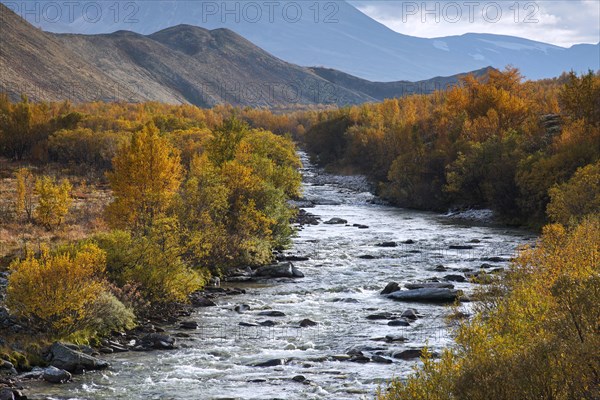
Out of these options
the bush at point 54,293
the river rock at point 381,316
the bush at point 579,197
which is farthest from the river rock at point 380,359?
the bush at point 579,197

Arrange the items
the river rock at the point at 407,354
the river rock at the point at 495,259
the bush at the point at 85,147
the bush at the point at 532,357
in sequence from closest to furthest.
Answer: the bush at the point at 532,357 < the river rock at the point at 407,354 < the river rock at the point at 495,259 < the bush at the point at 85,147

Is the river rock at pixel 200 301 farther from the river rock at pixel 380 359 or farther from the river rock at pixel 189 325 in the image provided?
the river rock at pixel 380 359

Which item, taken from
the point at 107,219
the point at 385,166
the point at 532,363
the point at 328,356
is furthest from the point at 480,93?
the point at 532,363

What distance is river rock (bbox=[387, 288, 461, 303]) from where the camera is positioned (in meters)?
33.1

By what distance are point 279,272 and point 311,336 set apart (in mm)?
12511

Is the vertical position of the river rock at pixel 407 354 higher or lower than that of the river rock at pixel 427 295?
lower

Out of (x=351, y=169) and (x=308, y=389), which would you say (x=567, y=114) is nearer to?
(x=351, y=169)

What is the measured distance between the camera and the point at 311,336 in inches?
1067

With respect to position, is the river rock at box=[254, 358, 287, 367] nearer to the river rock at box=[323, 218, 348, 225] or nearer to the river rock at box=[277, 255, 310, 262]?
the river rock at box=[277, 255, 310, 262]

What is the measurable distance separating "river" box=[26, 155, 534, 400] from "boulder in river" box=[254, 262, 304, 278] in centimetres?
94

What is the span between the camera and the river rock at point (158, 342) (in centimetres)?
2552

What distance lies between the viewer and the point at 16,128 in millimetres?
96125

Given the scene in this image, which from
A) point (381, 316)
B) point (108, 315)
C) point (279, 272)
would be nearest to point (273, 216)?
point (279, 272)

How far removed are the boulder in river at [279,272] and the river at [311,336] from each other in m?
0.94
